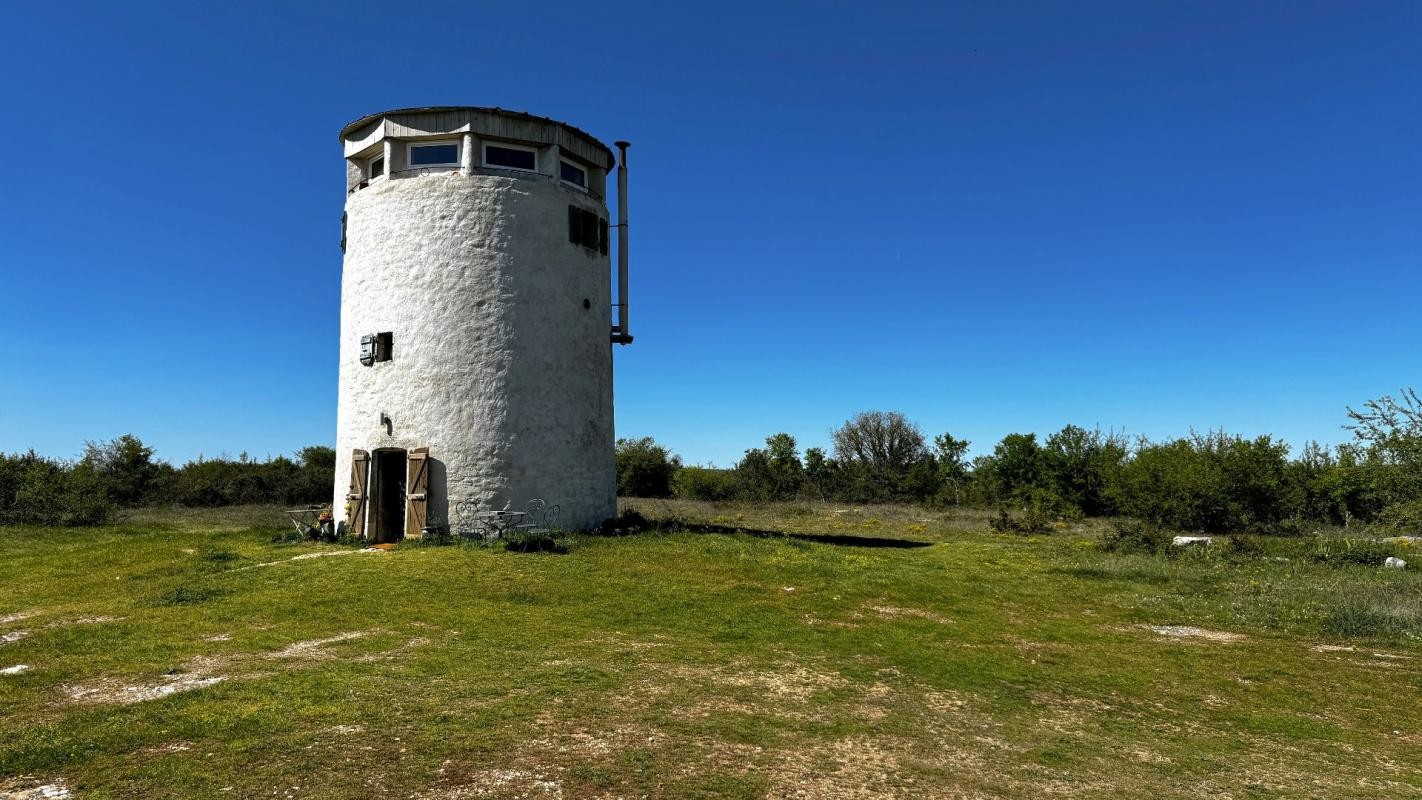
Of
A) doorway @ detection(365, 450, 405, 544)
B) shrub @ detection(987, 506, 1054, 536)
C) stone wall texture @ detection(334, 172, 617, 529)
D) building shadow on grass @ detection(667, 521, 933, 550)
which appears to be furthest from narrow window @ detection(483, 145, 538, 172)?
shrub @ detection(987, 506, 1054, 536)

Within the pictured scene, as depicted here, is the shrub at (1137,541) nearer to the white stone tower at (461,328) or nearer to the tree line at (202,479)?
the white stone tower at (461,328)

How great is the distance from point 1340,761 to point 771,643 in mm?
5573

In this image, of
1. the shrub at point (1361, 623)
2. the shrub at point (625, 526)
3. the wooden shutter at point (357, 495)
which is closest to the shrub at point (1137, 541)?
the shrub at point (1361, 623)

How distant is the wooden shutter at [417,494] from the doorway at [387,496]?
0.84m

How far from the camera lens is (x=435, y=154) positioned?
19.4 meters

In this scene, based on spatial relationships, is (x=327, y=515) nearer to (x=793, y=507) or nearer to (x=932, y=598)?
(x=932, y=598)

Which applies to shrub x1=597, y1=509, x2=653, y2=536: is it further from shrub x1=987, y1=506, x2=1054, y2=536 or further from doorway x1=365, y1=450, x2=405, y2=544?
shrub x1=987, y1=506, x2=1054, y2=536

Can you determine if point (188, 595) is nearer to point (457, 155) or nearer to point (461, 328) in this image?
point (461, 328)

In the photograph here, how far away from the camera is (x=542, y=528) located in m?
18.5

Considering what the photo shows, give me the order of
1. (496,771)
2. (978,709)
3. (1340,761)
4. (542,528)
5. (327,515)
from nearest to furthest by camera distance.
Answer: (496,771) → (1340,761) → (978,709) → (542,528) → (327,515)

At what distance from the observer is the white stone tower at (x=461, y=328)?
60.2 ft

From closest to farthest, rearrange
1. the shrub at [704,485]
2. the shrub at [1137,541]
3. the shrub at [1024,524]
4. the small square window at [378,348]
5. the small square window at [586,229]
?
the small square window at [378,348], the small square window at [586,229], the shrub at [1137,541], the shrub at [1024,524], the shrub at [704,485]

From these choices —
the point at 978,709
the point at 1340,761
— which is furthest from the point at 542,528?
the point at 1340,761

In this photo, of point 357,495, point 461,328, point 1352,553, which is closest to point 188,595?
point 357,495
